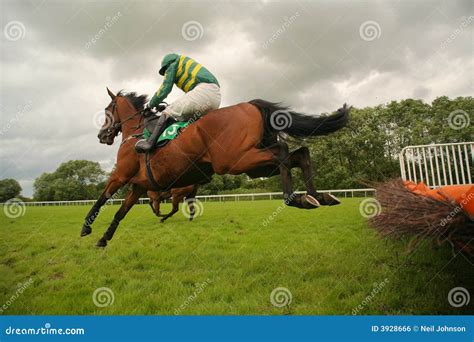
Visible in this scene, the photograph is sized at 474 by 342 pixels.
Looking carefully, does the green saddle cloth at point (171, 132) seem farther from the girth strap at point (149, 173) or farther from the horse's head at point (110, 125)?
the horse's head at point (110, 125)

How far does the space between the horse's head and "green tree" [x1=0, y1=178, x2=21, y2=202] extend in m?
1.95

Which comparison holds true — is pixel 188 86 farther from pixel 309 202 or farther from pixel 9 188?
pixel 9 188

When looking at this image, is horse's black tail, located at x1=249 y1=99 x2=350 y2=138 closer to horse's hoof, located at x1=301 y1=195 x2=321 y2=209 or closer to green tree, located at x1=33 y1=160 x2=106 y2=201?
horse's hoof, located at x1=301 y1=195 x2=321 y2=209

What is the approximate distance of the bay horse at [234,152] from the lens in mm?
2963

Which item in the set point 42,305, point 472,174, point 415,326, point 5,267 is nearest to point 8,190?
point 5,267

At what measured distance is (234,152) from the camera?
3.18 m

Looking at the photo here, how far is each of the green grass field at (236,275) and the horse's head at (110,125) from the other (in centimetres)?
170

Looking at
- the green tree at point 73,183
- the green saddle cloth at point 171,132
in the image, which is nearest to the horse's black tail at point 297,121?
the green saddle cloth at point 171,132

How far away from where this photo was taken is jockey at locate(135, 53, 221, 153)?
3.29m

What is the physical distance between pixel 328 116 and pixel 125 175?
245cm

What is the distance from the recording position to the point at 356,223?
7.51 m

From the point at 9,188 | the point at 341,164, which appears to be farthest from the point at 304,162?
the point at 9,188

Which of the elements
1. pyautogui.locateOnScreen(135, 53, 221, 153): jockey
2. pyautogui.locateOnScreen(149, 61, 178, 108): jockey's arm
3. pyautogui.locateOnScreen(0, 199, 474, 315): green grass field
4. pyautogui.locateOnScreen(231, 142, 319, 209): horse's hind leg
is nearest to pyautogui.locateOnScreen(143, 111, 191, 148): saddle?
pyautogui.locateOnScreen(135, 53, 221, 153): jockey

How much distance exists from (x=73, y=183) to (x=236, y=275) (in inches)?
182
